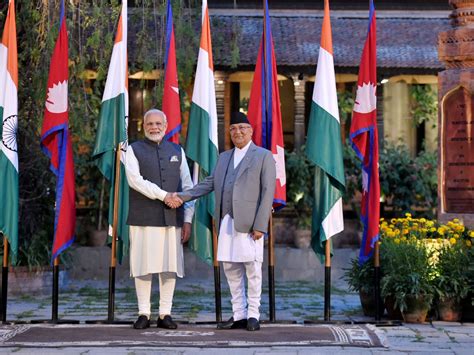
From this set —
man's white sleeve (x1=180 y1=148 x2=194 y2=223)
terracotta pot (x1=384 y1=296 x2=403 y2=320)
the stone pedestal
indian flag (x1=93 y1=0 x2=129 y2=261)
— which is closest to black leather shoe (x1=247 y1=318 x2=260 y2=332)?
man's white sleeve (x1=180 y1=148 x2=194 y2=223)

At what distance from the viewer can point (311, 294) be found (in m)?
15.1

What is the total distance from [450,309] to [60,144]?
14.6 ft

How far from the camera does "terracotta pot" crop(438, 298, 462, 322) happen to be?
11.1 m

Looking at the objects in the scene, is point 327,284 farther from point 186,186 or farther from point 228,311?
point 228,311

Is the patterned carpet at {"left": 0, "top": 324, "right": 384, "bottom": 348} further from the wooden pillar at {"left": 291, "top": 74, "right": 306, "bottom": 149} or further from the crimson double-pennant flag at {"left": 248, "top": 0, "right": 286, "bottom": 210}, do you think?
the wooden pillar at {"left": 291, "top": 74, "right": 306, "bottom": 149}

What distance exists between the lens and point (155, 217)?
10203mm

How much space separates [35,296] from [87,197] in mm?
3287

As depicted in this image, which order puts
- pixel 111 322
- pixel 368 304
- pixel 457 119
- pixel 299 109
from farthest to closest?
pixel 299 109 < pixel 457 119 < pixel 368 304 < pixel 111 322

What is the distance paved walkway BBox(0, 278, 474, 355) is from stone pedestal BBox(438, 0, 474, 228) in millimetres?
1621

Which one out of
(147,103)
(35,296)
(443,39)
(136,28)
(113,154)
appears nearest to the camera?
(113,154)

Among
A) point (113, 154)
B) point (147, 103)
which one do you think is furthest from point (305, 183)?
point (113, 154)

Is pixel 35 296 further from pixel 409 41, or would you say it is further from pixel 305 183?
pixel 409 41

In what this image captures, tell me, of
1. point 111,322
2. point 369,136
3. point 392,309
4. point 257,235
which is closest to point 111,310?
point 111,322

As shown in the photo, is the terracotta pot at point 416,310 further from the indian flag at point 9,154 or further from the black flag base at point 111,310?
the indian flag at point 9,154
